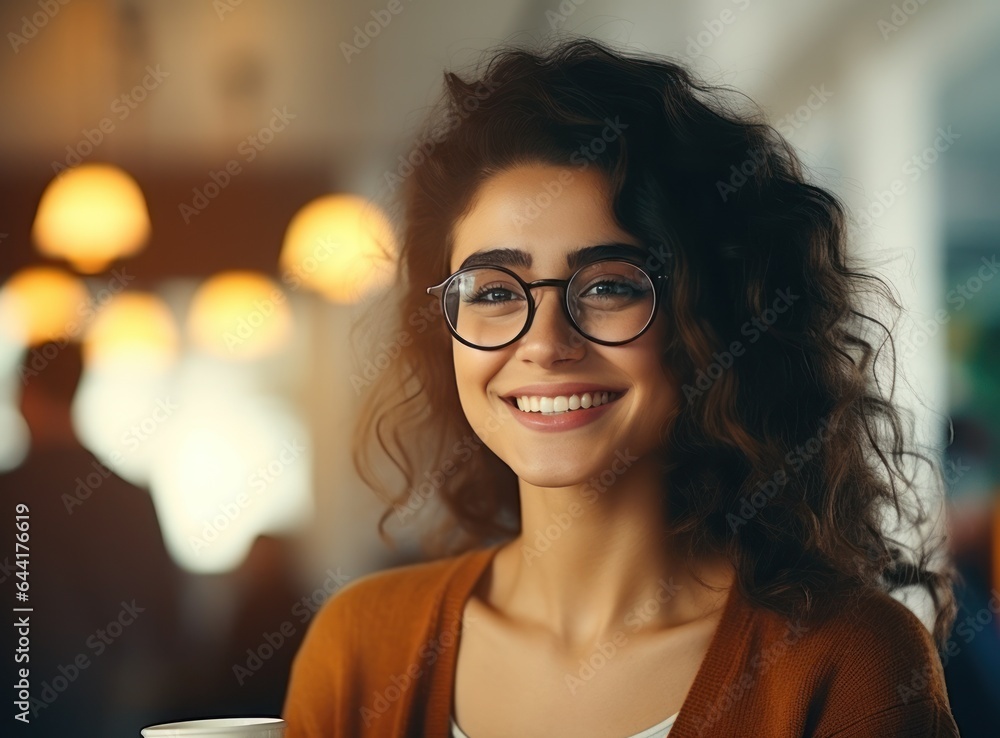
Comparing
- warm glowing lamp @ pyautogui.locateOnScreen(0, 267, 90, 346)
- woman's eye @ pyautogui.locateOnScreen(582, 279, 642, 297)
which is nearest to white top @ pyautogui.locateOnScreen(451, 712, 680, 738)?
woman's eye @ pyautogui.locateOnScreen(582, 279, 642, 297)

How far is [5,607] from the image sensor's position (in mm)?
1735

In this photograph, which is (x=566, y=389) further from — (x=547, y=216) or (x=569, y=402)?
(x=547, y=216)

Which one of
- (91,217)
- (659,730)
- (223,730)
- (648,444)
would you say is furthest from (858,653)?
(91,217)

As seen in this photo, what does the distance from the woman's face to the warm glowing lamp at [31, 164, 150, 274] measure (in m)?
0.59

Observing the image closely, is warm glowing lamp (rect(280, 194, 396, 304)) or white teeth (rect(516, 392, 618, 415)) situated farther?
warm glowing lamp (rect(280, 194, 396, 304))

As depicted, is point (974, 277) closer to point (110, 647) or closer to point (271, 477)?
point (271, 477)

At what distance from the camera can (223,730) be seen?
1.37 meters

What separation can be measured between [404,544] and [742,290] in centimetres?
67

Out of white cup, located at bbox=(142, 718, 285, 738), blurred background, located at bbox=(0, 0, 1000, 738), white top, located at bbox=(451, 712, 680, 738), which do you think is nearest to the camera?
white cup, located at bbox=(142, 718, 285, 738)

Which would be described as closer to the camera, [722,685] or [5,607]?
[722,685]

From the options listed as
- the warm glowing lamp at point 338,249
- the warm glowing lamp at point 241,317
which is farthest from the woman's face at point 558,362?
the warm glowing lamp at point 241,317

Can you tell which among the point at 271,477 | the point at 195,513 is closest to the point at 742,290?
the point at 271,477

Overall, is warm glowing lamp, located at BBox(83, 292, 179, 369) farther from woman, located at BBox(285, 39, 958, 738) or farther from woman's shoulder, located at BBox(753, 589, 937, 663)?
woman's shoulder, located at BBox(753, 589, 937, 663)

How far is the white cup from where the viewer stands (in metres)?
1.37
